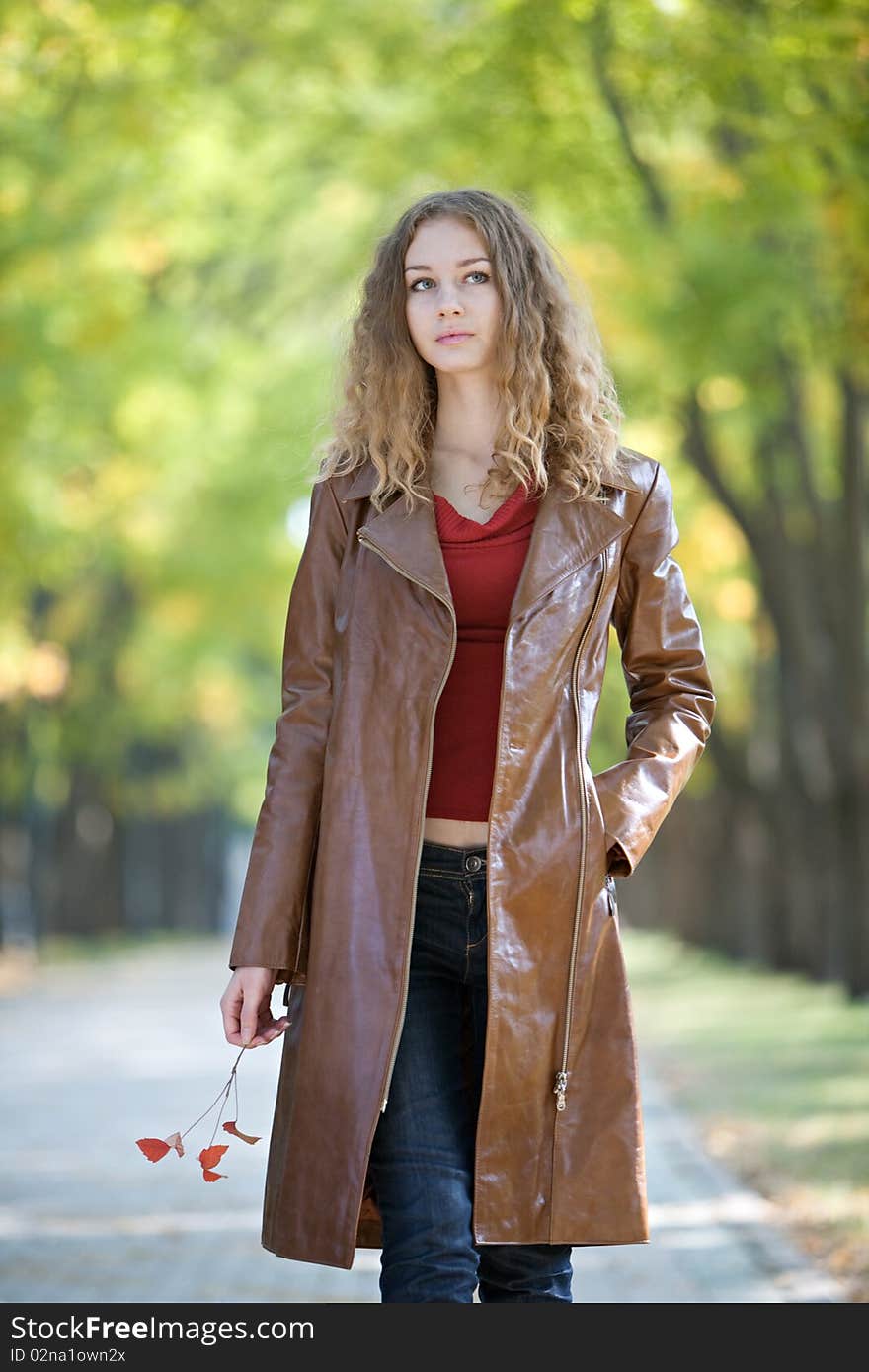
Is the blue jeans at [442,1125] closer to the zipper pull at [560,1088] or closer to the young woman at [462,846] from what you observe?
the young woman at [462,846]

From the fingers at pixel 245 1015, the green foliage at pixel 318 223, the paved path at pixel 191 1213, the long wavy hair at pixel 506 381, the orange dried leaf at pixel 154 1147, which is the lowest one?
the paved path at pixel 191 1213

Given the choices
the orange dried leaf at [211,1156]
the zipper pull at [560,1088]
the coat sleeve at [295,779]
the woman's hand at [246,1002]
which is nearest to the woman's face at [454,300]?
the coat sleeve at [295,779]

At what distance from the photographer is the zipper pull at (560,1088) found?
350 centimetres

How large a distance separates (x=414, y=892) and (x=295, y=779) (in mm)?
333

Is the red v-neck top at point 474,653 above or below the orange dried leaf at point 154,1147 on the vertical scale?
above

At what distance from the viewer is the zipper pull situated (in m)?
3.50

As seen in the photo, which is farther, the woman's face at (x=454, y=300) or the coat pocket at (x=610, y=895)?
the woman's face at (x=454, y=300)

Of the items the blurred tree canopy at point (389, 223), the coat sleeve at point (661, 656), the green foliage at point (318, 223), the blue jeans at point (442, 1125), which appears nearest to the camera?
the blue jeans at point (442, 1125)

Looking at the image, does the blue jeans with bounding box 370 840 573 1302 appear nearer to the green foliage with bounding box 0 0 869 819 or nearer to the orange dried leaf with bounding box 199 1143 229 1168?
the orange dried leaf with bounding box 199 1143 229 1168

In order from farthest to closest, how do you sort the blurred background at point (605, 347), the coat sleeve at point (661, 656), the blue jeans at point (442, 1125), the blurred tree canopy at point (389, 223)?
1. the blurred tree canopy at point (389, 223)
2. the blurred background at point (605, 347)
3. the coat sleeve at point (661, 656)
4. the blue jeans at point (442, 1125)

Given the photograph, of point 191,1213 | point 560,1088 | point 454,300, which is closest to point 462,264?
point 454,300

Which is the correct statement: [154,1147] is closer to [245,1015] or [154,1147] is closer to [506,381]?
[245,1015]

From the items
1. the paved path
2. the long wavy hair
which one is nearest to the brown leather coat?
the long wavy hair

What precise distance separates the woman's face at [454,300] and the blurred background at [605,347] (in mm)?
380
